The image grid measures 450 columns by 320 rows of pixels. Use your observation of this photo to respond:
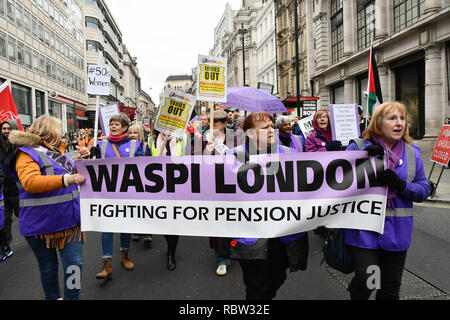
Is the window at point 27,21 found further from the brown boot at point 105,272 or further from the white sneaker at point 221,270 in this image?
the white sneaker at point 221,270

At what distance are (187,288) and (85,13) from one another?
57367 mm

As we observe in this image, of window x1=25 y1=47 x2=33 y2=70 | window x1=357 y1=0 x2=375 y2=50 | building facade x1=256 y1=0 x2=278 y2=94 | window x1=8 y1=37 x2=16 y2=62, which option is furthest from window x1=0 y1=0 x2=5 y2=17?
building facade x1=256 y1=0 x2=278 y2=94

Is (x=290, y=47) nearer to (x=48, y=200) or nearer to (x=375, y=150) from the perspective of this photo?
(x=375, y=150)

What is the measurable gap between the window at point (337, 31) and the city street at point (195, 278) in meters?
22.3

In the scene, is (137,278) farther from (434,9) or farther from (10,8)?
(10,8)

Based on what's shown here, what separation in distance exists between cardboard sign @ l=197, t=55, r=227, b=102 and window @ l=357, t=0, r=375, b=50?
1921cm

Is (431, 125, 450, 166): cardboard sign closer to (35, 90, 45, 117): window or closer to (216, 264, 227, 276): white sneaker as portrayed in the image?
(216, 264, 227, 276): white sneaker

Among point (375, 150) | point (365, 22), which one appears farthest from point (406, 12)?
point (375, 150)

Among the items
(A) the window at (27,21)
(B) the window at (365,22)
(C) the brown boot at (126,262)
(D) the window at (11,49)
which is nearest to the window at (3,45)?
(D) the window at (11,49)

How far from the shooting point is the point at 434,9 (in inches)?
→ 560

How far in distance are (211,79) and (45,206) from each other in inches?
84.3

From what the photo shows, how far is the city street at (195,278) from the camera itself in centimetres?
340

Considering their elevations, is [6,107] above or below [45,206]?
above

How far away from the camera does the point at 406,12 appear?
1705 cm
